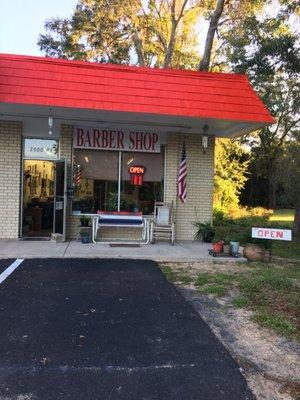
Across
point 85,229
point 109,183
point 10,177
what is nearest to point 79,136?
point 109,183

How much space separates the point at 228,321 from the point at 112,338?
155 cm

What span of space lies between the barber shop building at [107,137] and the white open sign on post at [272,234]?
9.09 ft

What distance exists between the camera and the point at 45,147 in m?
12.3

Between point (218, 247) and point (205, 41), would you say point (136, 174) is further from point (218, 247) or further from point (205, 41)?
point (205, 41)

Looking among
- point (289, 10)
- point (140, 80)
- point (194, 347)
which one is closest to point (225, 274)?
point (194, 347)

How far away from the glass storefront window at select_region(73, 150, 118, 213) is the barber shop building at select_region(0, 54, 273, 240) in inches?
1.1

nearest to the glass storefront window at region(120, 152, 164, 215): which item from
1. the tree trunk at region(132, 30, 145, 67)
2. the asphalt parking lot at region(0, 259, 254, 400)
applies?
the asphalt parking lot at region(0, 259, 254, 400)

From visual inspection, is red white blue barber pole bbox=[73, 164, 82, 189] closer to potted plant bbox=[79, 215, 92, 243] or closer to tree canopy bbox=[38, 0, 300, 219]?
potted plant bbox=[79, 215, 92, 243]

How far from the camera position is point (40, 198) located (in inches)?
506

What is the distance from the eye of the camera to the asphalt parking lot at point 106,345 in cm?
363

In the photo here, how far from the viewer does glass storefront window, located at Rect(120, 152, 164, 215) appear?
12.6 meters

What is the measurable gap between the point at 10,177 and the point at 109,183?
2623 mm

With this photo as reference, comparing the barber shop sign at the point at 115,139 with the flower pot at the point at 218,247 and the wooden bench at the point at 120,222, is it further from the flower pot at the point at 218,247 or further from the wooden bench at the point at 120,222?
the flower pot at the point at 218,247

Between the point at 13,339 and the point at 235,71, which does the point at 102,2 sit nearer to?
the point at 235,71
